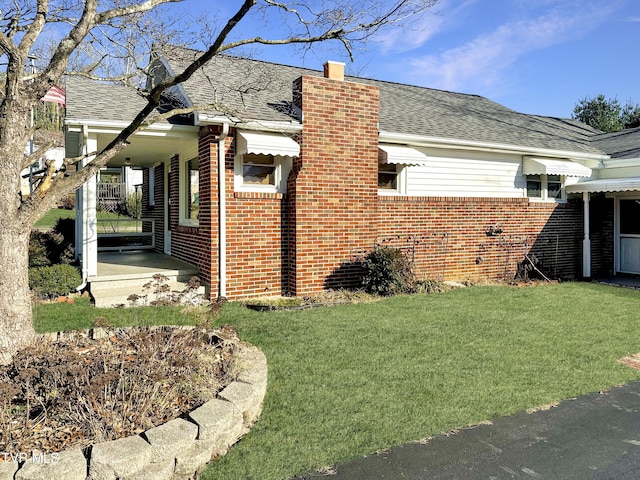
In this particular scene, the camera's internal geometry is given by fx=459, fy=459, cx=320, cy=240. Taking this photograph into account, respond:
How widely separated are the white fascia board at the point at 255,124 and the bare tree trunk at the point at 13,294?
14.4 feet

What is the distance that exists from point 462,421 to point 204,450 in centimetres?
214

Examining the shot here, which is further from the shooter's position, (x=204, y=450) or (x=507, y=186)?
(x=507, y=186)

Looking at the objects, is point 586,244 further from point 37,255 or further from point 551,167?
point 37,255

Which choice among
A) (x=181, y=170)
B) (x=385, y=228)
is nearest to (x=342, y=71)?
(x=385, y=228)

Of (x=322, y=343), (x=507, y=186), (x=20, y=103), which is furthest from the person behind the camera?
(x=507, y=186)

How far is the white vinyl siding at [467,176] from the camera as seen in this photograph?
35.6ft

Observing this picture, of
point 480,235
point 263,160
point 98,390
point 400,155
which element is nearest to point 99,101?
point 263,160

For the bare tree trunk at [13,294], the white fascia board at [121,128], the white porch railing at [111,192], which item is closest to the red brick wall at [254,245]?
the white fascia board at [121,128]

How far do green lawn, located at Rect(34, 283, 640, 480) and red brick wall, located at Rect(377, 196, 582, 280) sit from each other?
1877 mm

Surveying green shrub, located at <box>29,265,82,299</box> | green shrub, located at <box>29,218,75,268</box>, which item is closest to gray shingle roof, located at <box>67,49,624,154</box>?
green shrub, located at <box>29,265,82,299</box>

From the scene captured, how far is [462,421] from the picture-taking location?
12.8 ft

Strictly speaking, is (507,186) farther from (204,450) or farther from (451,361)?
(204,450)

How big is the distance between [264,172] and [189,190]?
264cm

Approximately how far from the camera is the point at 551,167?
11.9 metres
